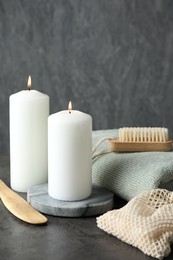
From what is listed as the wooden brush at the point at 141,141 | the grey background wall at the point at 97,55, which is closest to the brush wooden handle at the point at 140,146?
the wooden brush at the point at 141,141

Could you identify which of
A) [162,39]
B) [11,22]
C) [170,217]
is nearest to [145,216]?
[170,217]

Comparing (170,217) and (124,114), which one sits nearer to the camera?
(170,217)

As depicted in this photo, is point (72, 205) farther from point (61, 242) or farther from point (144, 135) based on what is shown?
point (144, 135)

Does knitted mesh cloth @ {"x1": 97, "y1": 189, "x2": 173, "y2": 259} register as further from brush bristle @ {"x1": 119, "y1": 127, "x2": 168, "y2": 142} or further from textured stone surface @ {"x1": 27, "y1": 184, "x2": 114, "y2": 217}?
brush bristle @ {"x1": 119, "y1": 127, "x2": 168, "y2": 142}

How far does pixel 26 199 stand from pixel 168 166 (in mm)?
239

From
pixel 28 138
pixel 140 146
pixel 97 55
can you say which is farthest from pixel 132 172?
pixel 97 55

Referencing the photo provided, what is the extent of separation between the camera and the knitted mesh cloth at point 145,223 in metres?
0.84

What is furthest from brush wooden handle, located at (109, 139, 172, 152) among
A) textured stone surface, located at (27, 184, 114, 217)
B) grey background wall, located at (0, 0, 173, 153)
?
grey background wall, located at (0, 0, 173, 153)

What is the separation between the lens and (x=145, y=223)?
2.84ft

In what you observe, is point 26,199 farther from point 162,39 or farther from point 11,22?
point 11,22

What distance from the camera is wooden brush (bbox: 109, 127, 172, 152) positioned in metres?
1.12

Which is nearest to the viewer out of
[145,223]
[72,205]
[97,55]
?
[145,223]

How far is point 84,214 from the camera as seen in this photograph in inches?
38.6

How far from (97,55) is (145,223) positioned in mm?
1574
